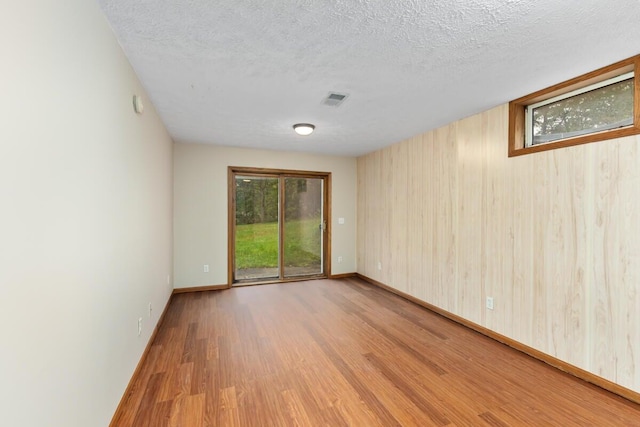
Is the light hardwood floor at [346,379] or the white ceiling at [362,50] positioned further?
the light hardwood floor at [346,379]

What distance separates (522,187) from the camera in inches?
101

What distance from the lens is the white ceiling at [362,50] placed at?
4.76 feet

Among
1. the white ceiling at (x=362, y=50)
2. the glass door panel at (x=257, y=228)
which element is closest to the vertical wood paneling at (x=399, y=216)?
the white ceiling at (x=362, y=50)

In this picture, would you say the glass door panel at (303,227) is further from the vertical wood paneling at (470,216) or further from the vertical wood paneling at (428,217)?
the vertical wood paneling at (470,216)

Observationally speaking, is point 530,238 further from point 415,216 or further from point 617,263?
point 415,216

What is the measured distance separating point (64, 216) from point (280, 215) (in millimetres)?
3910

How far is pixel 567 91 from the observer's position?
92.4 inches

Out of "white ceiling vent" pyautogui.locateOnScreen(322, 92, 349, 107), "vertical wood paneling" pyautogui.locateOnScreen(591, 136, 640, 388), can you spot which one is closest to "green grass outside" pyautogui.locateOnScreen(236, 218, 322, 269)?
"white ceiling vent" pyautogui.locateOnScreen(322, 92, 349, 107)

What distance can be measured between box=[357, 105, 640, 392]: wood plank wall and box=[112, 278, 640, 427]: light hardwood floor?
Answer: 1.07 ft

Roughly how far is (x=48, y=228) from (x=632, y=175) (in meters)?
3.31

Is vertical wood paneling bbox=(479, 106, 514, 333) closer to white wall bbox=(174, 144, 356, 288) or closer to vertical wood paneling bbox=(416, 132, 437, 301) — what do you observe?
vertical wood paneling bbox=(416, 132, 437, 301)

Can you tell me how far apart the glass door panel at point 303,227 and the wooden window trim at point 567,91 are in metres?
3.28

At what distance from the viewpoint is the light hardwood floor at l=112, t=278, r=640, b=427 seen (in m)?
1.73

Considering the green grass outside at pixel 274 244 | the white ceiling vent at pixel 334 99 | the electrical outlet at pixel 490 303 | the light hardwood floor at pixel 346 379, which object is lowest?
the light hardwood floor at pixel 346 379
